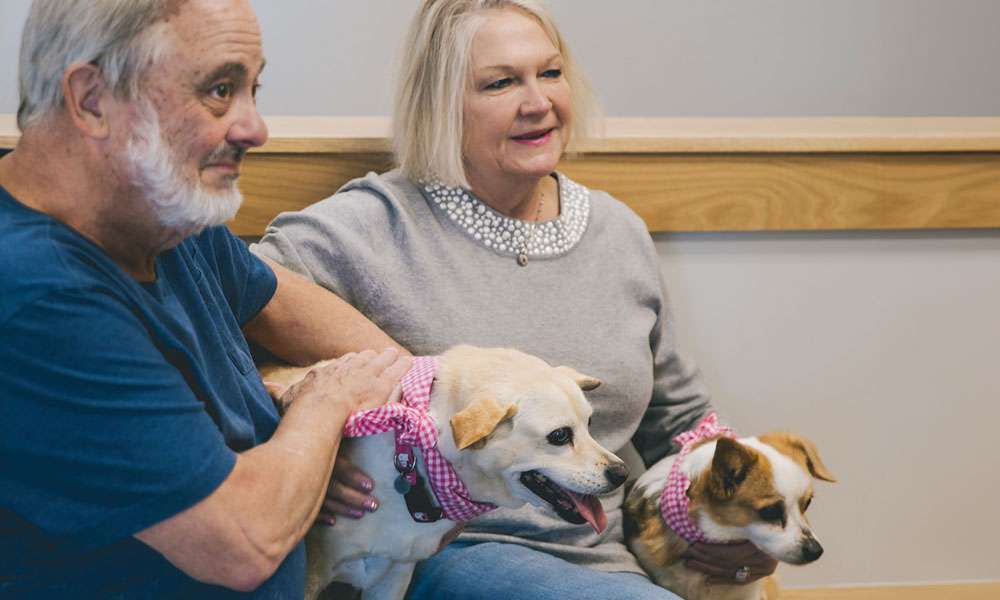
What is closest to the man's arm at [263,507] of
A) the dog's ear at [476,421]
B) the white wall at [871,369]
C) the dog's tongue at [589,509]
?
the dog's ear at [476,421]

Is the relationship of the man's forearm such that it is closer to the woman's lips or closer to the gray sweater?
the gray sweater

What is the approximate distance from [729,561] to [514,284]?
20.5 inches

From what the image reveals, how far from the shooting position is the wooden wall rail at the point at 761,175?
1787mm

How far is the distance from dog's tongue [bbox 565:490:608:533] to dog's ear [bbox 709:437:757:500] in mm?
323

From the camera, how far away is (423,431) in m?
1.22

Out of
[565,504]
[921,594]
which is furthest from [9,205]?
[921,594]

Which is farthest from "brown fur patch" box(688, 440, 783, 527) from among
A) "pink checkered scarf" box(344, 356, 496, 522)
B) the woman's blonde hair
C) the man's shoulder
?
the man's shoulder

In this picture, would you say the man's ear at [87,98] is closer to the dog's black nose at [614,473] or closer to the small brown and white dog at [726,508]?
the dog's black nose at [614,473]

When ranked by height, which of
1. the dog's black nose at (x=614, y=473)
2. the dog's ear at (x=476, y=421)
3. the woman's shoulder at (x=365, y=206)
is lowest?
the dog's black nose at (x=614, y=473)

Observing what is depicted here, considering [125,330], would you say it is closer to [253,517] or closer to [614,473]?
[253,517]

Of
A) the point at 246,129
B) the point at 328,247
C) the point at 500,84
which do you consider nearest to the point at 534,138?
the point at 500,84

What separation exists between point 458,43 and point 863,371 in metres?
0.93

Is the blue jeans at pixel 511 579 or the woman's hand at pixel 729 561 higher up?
the blue jeans at pixel 511 579

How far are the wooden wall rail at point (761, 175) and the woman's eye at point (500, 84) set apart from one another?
22 centimetres
